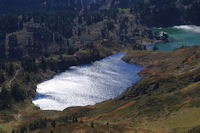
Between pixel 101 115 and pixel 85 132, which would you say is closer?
pixel 85 132

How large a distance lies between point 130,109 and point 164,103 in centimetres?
1667

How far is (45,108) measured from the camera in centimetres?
16075

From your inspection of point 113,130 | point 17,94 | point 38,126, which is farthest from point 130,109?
point 17,94

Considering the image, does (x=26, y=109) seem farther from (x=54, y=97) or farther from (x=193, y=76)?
(x=193, y=76)

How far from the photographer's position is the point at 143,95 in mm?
130875

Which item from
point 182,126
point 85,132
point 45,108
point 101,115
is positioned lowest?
point 45,108

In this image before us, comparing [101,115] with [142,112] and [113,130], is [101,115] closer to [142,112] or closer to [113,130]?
[142,112]

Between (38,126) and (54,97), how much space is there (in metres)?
64.3

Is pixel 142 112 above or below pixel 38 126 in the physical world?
above

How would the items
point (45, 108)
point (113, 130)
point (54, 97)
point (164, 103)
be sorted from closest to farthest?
1. point (113, 130)
2. point (164, 103)
3. point (45, 108)
4. point (54, 97)

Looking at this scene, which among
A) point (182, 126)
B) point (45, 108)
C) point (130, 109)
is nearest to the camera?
point (182, 126)

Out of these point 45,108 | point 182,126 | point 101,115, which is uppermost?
point 182,126

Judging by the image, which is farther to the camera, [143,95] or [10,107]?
[10,107]

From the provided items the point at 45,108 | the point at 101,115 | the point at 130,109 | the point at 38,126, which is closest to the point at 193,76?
the point at 130,109
